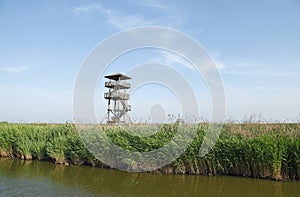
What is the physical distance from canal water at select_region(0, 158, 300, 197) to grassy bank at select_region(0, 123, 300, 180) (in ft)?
1.62

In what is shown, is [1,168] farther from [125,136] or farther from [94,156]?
[125,136]

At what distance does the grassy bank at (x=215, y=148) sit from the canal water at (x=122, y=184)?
1.62 ft

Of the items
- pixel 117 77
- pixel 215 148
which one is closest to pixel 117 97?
pixel 117 77

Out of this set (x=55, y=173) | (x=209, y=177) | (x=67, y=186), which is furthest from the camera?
(x=55, y=173)

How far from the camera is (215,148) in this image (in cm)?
1141

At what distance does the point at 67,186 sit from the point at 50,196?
134 cm

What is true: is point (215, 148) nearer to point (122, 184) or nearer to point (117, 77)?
point (122, 184)

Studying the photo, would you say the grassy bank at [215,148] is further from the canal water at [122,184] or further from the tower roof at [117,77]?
the tower roof at [117,77]

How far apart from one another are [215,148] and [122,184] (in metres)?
4.08

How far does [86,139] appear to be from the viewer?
43.8 feet

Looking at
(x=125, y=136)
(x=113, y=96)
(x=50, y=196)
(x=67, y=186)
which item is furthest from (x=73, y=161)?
(x=113, y=96)

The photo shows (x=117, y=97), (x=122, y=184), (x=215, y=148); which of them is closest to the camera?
(x=122, y=184)

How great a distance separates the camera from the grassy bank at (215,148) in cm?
1057

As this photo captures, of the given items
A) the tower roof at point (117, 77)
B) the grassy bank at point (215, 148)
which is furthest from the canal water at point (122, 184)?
the tower roof at point (117, 77)
